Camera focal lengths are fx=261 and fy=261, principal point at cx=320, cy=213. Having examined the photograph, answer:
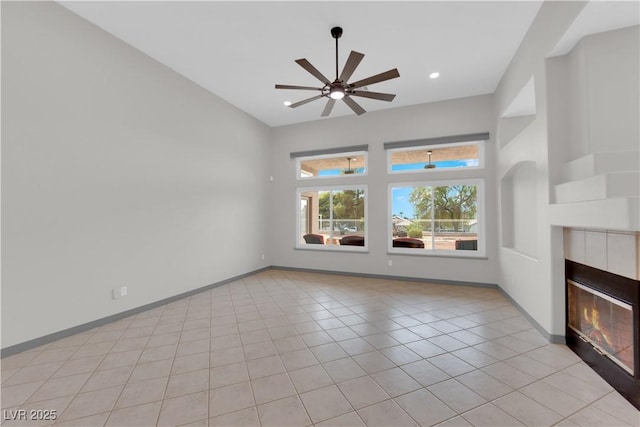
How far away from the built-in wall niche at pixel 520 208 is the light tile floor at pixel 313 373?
1004mm

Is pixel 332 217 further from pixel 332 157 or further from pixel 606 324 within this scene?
pixel 606 324

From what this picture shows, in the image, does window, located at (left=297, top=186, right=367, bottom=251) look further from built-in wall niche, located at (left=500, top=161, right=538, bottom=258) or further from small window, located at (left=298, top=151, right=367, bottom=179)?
built-in wall niche, located at (left=500, top=161, right=538, bottom=258)

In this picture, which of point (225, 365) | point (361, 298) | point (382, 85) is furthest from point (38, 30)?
point (361, 298)

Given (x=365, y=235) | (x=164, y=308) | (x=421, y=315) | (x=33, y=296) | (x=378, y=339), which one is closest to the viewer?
(x=33, y=296)

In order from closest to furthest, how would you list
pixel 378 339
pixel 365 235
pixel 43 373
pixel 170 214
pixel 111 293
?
pixel 43 373 → pixel 378 339 → pixel 111 293 → pixel 170 214 → pixel 365 235

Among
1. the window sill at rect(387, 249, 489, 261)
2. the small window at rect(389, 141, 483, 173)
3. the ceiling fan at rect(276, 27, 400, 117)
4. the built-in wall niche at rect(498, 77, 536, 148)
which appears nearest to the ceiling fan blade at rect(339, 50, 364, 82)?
the ceiling fan at rect(276, 27, 400, 117)

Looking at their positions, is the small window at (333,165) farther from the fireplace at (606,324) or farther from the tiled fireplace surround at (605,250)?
the fireplace at (606,324)

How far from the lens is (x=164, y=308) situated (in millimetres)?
3682

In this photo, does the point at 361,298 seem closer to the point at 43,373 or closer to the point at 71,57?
the point at 43,373

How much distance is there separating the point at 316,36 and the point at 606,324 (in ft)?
13.3

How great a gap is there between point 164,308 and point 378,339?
9.73 ft

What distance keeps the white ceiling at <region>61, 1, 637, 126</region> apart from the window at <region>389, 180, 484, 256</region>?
1832mm

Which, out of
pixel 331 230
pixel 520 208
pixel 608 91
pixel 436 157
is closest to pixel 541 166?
pixel 608 91

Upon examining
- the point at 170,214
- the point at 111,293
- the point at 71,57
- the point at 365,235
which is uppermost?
the point at 71,57
